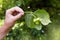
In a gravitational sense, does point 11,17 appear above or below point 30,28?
above

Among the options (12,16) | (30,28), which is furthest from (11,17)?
(30,28)

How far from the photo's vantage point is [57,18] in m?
2.65

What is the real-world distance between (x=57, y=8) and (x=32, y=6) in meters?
0.32

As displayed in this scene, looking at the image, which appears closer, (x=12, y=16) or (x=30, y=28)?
(x=12, y=16)

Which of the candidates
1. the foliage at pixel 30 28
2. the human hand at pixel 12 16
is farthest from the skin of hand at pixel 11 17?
the foliage at pixel 30 28

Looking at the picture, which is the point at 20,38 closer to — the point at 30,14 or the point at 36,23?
the point at 36,23

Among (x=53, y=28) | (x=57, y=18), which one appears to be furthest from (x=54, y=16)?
(x=53, y=28)

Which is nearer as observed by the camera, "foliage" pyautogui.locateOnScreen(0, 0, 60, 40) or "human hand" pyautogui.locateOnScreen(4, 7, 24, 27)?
"human hand" pyautogui.locateOnScreen(4, 7, 24, 27)

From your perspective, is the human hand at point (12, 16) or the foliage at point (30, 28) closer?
the human hand at point (12, 16)

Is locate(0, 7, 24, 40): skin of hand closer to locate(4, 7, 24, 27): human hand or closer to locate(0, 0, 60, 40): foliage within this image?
locate(4, 7, 24, 27): human hand

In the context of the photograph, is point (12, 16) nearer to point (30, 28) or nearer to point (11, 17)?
point (11, 17)

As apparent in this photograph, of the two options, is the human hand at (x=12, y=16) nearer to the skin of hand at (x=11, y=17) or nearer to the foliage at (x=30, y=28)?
the skin of hand at (x=11, y=17)

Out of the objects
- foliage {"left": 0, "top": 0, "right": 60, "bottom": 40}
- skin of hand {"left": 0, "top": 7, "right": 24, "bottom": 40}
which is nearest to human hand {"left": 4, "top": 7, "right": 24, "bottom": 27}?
skin of hand {"left": 0, "top": 7, "right": 24, "bottom": 40}

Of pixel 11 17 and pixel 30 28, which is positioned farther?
pixel 30 28
